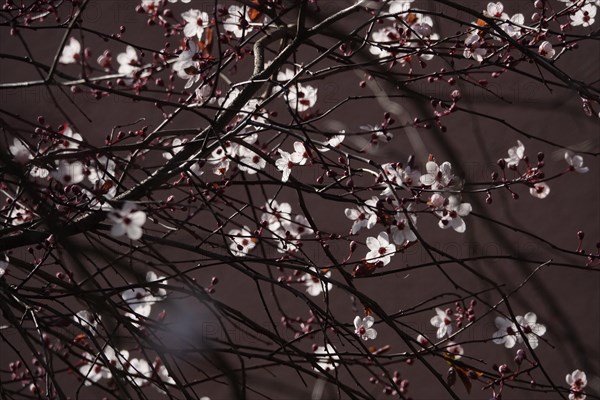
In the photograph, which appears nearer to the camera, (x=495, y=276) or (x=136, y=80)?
(x=136, y=80)

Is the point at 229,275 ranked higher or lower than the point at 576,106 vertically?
lower

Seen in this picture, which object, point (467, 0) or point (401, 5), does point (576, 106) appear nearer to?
point (467, 0)

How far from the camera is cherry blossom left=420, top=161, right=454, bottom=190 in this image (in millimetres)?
1893

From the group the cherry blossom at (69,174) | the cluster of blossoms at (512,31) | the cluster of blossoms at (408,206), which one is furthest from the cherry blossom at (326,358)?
the cluster of blossoms at (512,31)

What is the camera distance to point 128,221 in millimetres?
1306

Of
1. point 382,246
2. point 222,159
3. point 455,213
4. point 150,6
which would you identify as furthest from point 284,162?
point 150,6

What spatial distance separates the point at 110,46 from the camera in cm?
364

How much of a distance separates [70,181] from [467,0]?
98.7 inches

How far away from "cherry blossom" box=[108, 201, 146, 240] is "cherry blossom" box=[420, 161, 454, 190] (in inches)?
31.8

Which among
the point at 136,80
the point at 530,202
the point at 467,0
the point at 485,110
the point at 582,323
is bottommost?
the point at 136,80

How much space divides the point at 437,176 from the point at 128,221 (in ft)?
2.79

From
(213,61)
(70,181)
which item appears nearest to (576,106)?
(213,61)

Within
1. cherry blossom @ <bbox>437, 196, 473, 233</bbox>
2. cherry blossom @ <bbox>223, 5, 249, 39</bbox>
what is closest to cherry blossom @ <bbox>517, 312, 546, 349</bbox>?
cherry blossom @ <bbox>437, 196, 473, 233</bbox>

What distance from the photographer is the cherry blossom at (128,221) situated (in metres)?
1.29
